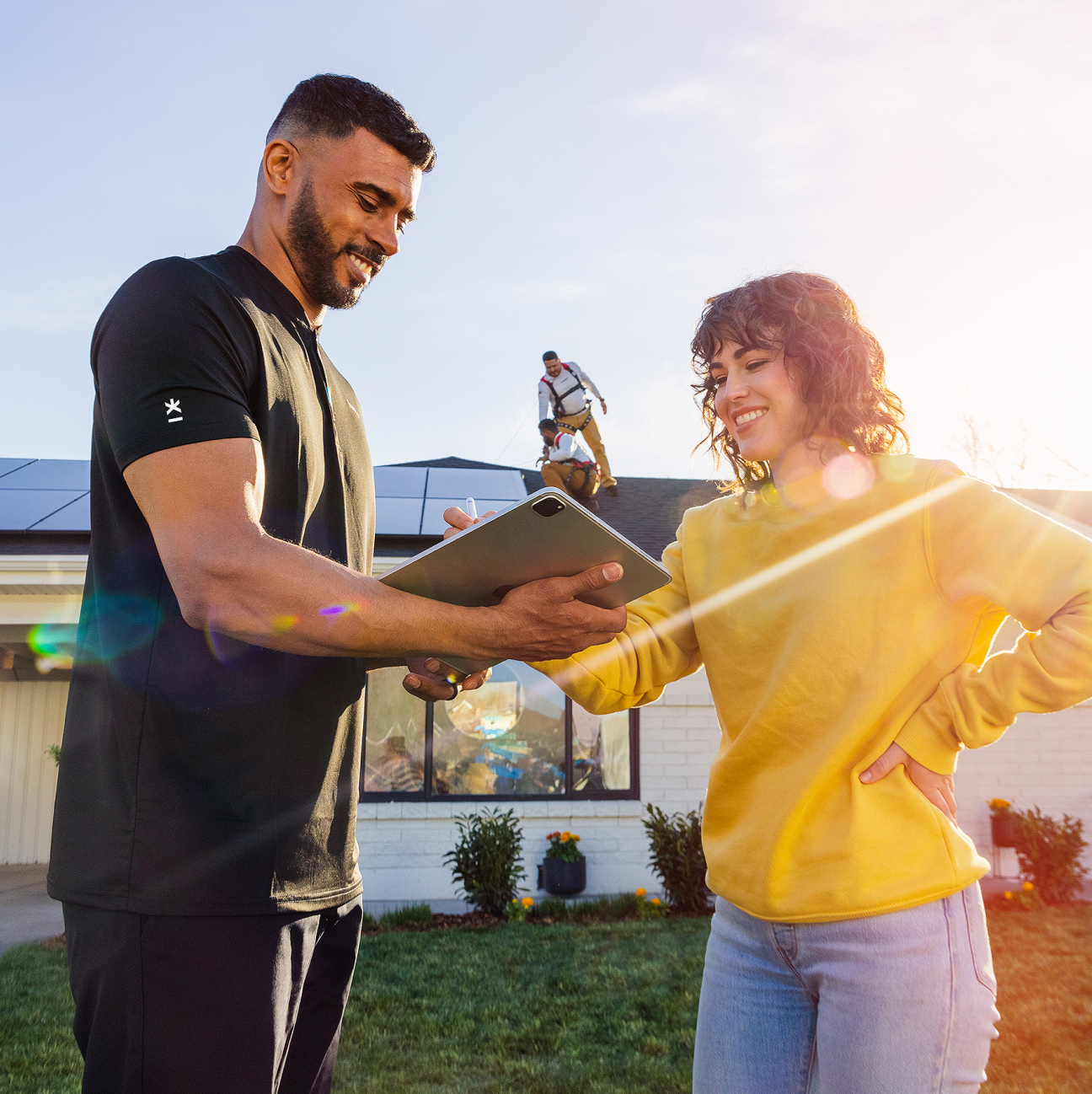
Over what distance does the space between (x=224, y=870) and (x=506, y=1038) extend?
13.6 ft

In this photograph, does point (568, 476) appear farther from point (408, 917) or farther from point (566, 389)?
point (408, 917)

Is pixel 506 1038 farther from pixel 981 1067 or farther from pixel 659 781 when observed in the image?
pixel 659 781

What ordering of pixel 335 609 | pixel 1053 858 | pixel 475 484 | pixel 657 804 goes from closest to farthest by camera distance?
pixel 335 609 < pixel 1053 858 < pixel 657 804 < pixel 475 484

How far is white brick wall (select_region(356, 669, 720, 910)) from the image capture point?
912cm

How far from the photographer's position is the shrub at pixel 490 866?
27.8 ft

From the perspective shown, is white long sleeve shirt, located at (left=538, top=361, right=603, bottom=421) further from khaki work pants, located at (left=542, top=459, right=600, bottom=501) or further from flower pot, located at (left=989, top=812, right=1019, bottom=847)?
flower pot, located at (left=989, top=812, right=1019, bottom=847)

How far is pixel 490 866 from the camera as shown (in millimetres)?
8492

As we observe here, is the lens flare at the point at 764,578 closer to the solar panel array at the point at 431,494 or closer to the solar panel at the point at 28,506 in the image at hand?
the solar panel array at the point at 431,494

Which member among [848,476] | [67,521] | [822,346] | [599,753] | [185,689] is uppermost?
[67,521]

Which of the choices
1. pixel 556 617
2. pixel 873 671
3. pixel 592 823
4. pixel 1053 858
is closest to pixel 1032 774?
pixel 1053 858

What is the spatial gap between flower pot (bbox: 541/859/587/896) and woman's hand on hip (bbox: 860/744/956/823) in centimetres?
771

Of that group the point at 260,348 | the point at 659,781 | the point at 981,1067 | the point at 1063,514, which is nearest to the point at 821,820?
the point at 981,1067

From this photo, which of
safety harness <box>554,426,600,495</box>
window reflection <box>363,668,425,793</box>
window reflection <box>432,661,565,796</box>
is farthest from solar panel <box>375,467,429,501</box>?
window reflection <box>432,661,565,796</box>

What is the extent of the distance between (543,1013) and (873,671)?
180 inches
